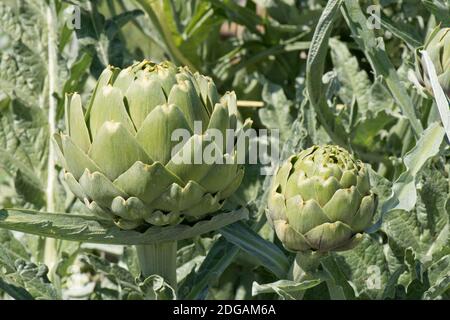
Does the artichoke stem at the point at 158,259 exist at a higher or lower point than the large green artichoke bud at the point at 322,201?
lower

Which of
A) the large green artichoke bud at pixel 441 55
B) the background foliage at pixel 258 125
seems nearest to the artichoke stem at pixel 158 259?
the background foliage at pixel 258 125

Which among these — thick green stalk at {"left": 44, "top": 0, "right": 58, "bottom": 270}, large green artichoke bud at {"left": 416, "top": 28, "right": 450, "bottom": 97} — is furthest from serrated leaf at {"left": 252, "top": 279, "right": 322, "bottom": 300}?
thick green stalk at {"left": 44, "top": 0, "right": 58, "bottom": 270}

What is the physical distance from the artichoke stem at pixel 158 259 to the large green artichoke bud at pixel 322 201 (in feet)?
0.41

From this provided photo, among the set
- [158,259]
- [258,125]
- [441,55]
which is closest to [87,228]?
[158,259]

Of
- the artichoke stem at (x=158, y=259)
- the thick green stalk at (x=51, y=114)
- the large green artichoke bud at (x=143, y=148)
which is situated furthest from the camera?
the thick green stalk at (x=51, y=114)

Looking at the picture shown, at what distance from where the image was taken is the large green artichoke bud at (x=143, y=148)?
688 millimetres

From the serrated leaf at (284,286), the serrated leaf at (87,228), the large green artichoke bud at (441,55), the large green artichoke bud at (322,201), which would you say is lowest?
the serrated leaf at (284,286)

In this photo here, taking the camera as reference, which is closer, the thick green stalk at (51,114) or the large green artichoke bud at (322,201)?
the large green artichoke bud at (322,201)

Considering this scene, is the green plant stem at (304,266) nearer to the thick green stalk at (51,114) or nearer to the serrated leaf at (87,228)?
the serrated leaf at (87,228)

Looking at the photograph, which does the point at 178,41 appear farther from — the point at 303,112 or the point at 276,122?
the point at 303,112

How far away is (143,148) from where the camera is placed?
0.69m

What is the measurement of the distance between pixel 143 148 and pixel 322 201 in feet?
0.51

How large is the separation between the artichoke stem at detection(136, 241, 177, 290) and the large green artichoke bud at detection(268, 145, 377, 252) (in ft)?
0.41

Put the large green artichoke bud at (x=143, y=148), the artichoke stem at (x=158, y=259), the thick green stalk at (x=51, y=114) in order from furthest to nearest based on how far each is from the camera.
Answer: the thick green stalk at (x=51, y=114)
the artichoke stem at (x=158, y=259)
the large green artichoke bud at (x=143, y=148)
